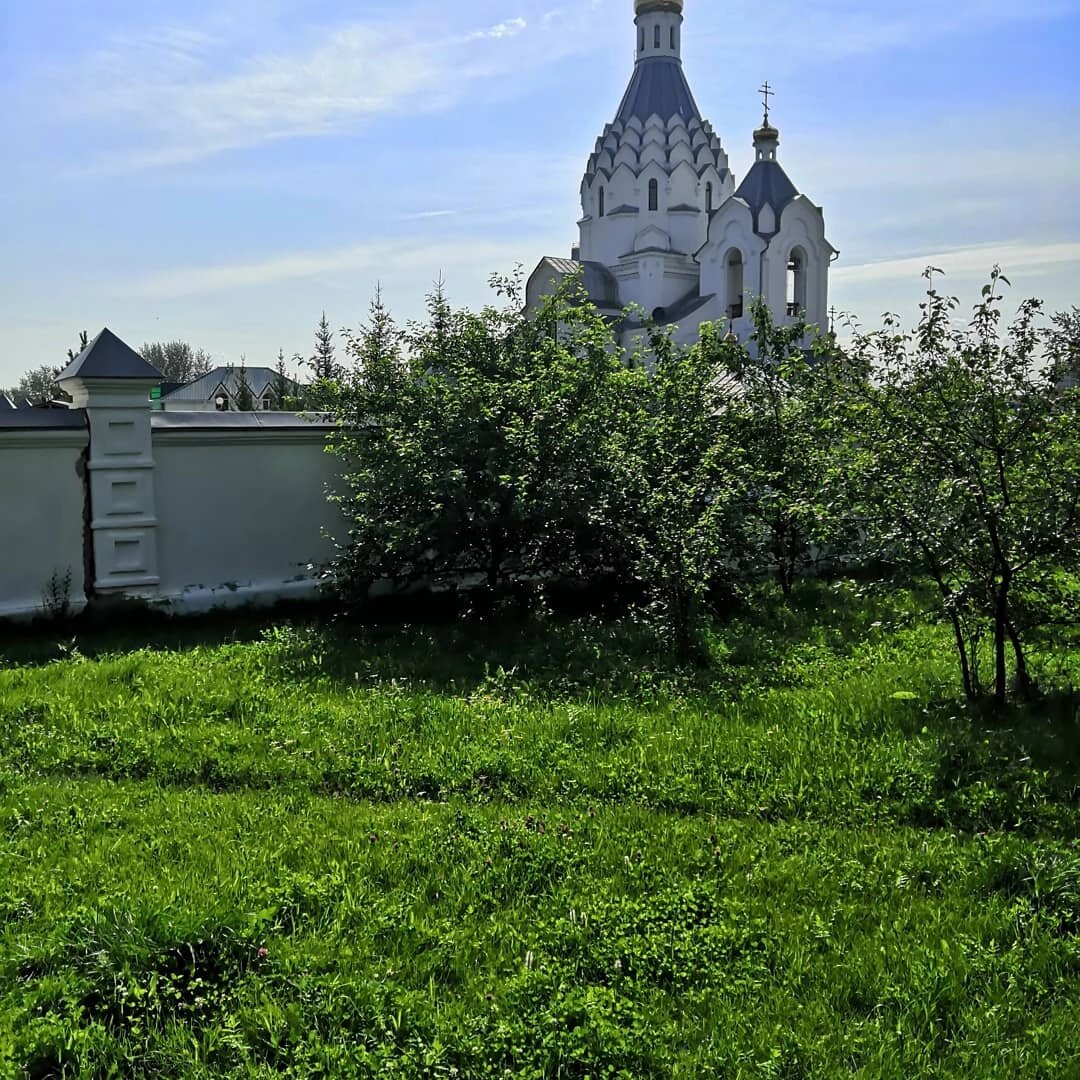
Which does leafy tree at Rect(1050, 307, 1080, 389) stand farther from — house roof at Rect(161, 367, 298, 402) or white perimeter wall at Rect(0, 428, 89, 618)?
house roof at Rect(161, 367, 298, 402)

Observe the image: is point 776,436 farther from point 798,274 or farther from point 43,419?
point 798,274

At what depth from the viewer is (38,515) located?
778 centimetres

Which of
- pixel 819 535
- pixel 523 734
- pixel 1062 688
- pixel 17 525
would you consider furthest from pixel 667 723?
pixel 17 525

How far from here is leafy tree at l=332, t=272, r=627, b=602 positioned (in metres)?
7.52

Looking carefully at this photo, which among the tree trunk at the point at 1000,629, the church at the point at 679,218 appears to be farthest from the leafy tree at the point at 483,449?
the church at the point at 679,218

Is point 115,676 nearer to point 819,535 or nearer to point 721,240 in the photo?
point 819,535

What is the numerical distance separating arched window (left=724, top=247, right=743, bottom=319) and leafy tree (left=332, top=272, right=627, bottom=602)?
22.5 metres

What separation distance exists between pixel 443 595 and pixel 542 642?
2021mm

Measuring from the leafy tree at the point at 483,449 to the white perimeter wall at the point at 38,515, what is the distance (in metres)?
2.13

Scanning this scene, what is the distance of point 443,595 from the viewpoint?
8906 millimetres

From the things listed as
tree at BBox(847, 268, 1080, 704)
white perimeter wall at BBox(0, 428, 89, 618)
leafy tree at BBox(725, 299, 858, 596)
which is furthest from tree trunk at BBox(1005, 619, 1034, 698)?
white perimeter wall at BBox(0, 428, 89, 618)

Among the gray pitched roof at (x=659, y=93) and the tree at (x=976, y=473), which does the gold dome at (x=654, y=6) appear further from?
the tree at (x=976, y=473)

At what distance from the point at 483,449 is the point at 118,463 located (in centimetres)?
305

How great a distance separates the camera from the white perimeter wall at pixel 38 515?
766 cm
